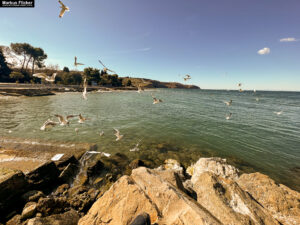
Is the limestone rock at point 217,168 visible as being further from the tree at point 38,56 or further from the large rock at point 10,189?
the tree at point 38,56

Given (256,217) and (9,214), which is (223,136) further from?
(9,214)

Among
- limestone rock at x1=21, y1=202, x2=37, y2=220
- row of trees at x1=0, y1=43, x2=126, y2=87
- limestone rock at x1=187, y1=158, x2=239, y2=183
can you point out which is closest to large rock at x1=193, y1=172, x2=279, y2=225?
limestone rock at x1=187, y1=158, x2=239, y2=183

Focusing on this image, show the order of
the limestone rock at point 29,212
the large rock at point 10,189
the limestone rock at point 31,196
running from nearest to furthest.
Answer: the limestone rock at point 29,212 < the large rock at point 10,189 < the limestone rock at point 31,196

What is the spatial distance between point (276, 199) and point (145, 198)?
550 centimetres

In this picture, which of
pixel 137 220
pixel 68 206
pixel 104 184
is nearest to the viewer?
pixel 137 220

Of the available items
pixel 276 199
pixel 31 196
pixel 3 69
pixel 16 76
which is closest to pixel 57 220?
pixel 31 196

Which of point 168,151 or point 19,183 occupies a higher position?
point 19,183

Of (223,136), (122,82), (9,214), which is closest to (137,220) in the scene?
(9,214)

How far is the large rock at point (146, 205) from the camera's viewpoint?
10.8 ft

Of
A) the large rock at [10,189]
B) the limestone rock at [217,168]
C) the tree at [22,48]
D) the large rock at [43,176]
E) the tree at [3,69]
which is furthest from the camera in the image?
the tree at [22,48]

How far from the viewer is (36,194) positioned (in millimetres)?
5633

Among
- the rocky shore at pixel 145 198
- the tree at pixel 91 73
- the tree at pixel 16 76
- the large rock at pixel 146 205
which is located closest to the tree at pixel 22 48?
the tree at pixel 16 76

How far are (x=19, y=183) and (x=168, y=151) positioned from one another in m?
9.98

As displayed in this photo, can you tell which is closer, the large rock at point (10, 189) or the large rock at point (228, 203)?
the large rock at point (228, 203)
